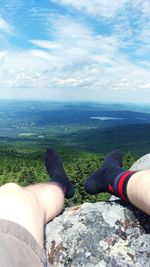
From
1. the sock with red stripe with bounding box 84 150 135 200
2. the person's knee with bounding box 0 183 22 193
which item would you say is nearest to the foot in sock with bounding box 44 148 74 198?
the sock with red stripe with bounding box 84 150 135 200

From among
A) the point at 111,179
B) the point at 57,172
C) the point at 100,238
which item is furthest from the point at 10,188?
the point at 57,172

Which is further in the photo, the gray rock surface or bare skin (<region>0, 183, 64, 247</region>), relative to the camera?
the gray rock surface

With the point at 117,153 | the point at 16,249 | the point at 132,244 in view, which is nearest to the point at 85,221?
the point at 132,244

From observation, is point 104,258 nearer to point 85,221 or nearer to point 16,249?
point 85,221

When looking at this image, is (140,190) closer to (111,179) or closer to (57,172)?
(111,179)

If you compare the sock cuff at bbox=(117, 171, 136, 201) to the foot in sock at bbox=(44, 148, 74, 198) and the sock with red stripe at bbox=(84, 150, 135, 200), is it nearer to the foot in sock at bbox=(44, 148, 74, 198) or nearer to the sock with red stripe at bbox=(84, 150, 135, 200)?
the sock with red stripe at bbox=(84, 150, 135, 200)

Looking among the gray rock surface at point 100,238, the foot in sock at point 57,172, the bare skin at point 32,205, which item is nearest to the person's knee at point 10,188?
the bare skin at point 32,205
